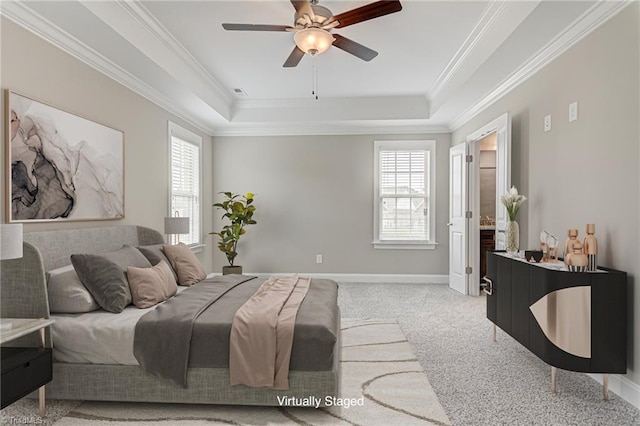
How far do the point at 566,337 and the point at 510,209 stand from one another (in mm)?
1334

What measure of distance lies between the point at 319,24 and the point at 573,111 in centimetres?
205

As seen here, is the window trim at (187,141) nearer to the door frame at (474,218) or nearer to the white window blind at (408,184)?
the white window blind at (408,184)

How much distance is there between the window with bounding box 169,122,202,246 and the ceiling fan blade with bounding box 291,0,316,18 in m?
2.77

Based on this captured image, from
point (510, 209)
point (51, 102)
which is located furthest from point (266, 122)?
point (510, 209)

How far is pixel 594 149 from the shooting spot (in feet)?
9.13

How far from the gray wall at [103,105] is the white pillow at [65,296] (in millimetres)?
514

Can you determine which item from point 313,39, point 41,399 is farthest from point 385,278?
point 41,399

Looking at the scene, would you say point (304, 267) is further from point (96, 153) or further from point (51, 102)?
point (51, 102)

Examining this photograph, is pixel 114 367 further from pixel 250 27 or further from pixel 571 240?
pixel 571 240

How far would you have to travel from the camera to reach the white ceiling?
9.44 feet

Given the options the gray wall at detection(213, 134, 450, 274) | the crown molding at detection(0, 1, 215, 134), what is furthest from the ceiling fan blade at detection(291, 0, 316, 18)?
the gray wall at detection(213, 134, 450, 274)

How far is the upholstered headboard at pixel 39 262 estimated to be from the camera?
240cm

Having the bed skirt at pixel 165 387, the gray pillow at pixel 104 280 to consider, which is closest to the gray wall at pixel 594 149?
the bed skirt at pixel 165 387

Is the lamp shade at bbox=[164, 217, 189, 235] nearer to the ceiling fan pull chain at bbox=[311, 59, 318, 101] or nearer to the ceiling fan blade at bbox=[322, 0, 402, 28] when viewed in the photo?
the ceiling fan pull chain at bbox=[311, 59, 318, 101]
